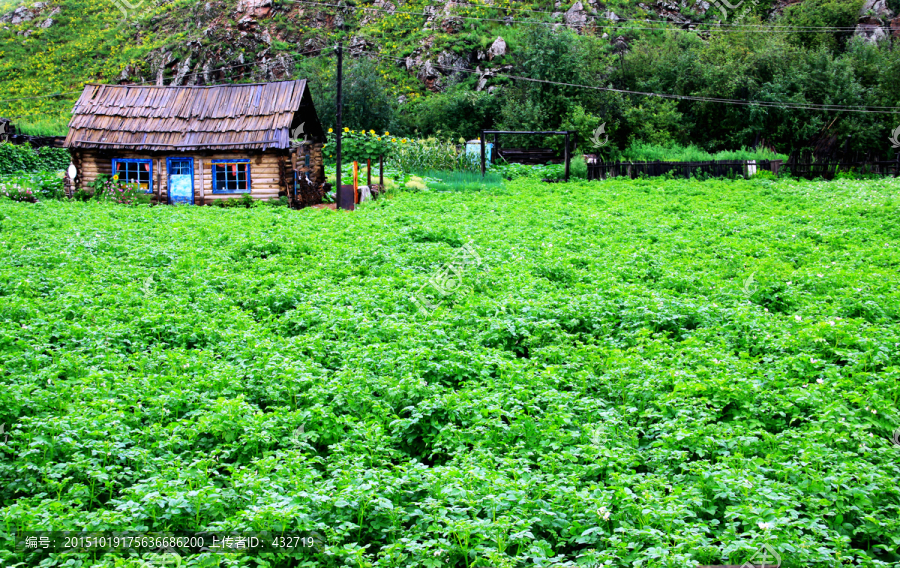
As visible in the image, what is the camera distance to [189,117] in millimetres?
25469

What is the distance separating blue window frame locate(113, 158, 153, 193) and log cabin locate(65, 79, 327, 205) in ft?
0.12

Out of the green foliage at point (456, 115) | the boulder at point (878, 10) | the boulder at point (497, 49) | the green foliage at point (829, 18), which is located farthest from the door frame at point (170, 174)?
the boulder at point (878, 10)

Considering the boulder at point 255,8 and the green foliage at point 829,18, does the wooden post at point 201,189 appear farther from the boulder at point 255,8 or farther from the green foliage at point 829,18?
the green foliage at point 829,18

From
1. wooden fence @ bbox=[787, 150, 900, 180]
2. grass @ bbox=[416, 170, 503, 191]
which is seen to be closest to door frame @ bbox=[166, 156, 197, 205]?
grass @ bbox=[416, 170, 503, 191]

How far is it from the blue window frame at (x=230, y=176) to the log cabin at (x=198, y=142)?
36mm

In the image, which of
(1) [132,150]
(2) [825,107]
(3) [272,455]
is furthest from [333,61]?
(3) [272,455]

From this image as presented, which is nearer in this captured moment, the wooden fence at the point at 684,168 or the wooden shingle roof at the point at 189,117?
the wooden shingle roof at the point at 189,117

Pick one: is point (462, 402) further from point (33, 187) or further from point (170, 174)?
point (33, 187)

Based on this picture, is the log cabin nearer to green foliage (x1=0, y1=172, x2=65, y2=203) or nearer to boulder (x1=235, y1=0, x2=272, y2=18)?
green foliage (x1=0, y1=172, x2=65, y2=203)

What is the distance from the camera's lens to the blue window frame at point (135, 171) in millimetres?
25527

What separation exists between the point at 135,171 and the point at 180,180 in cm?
195

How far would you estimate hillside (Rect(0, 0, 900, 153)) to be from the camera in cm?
3831

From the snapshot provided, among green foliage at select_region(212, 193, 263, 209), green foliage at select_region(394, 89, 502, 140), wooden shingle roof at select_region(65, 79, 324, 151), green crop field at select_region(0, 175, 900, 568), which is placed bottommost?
green crop field at select_region(0, 175, 900, 568)

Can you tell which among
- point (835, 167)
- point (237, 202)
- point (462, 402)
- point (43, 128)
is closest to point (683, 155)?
point (835, 167)
